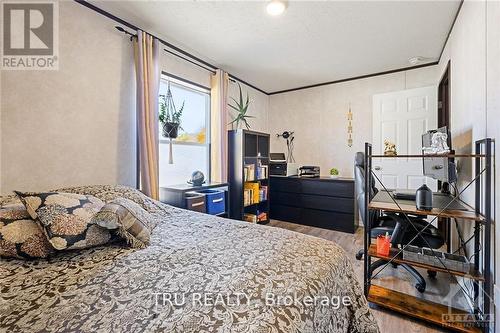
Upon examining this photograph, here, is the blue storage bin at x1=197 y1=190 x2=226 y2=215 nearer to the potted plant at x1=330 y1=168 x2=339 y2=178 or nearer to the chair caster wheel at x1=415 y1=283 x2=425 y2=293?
the potted plant at x1=330 y1=168 x2=339 y2=178

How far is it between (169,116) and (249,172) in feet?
4.59

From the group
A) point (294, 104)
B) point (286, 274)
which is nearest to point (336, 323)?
point (286, 274)

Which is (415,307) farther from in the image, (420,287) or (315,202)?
(315,202)

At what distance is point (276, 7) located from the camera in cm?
193

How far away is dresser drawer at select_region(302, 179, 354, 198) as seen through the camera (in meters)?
3.33

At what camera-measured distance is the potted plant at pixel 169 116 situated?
257 cm

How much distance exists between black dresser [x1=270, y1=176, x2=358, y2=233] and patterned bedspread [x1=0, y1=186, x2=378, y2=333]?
2311 millimetres

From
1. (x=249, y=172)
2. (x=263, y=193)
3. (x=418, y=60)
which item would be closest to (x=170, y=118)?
(x=249, y=172)

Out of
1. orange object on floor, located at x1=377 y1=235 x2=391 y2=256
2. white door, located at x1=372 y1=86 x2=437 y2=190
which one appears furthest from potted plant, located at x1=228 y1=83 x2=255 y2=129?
orange object on floor, located at x1=377 y1=235 x2=391 y2=256

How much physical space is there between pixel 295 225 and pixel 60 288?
10.8 feet

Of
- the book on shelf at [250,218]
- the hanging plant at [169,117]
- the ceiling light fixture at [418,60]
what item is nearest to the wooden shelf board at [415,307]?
the book on shelf at [250,218]

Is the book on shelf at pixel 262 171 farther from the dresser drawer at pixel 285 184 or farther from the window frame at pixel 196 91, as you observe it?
the window frame at pixel 196 91

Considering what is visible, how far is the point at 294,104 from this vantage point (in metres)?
4.31

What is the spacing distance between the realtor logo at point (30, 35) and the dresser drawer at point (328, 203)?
339 centimetres
